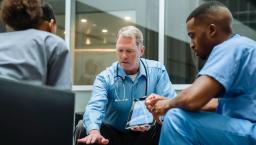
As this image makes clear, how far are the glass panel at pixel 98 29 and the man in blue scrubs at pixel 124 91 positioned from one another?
2.65 m

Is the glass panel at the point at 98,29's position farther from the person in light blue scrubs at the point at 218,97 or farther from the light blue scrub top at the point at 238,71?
the light blue scrub top at the point at 238,71

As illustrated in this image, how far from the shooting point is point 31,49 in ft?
4.51

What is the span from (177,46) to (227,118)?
135 inches

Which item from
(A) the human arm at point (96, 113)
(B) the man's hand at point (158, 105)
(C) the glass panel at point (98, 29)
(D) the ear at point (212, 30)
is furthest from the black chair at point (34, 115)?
(C) the glass panel at point (98, 29)

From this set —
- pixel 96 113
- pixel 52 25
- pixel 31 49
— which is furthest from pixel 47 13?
pixel 96 113

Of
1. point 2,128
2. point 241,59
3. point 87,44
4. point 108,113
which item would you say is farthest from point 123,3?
point 2,128

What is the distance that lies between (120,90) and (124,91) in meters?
0.02

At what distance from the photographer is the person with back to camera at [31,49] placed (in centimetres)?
135

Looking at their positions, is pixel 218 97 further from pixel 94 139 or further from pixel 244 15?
pixel 244 15

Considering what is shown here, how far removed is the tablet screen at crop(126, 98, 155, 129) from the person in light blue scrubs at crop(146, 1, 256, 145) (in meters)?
0.49

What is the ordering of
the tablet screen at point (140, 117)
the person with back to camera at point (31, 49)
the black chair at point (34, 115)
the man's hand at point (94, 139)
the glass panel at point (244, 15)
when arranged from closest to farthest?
the black chair at point (34, 115) → the person with back to camera at point (31, 49) → the man's hand at point (94, 139) → the tablet screen at point (140, 117) → the glass panel at point (244, 15)

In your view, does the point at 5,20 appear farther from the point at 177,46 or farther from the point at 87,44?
the point at 87,44

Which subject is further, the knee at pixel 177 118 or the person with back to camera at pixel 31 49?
the knee at pixel 177 118

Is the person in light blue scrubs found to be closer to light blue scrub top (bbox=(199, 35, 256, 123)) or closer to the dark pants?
light blue scrub top (bbox=(199, 35, 256, 123))
